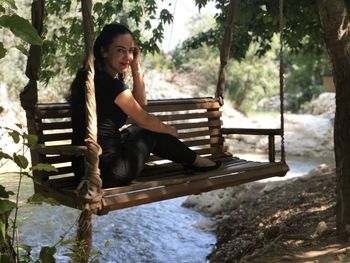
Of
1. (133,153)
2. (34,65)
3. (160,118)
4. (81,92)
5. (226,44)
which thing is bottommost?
(133,153)

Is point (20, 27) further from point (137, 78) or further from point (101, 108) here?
point (137, 78)

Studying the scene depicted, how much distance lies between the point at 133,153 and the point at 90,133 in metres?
0.47

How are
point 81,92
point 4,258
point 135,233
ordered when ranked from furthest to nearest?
1. point 135,233
2. point 81,92
3. point 4,258

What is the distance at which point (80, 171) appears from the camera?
3137 mm

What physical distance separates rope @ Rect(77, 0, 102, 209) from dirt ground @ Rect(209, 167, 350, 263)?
60.9 inches

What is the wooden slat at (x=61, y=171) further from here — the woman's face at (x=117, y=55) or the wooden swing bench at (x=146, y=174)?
the woman's face at (x=117, y=55)

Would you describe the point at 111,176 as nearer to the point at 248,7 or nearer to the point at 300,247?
the point at 300,247

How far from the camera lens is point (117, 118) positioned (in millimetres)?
3111

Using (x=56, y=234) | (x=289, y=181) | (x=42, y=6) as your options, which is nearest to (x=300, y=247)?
(x=42, y=6)

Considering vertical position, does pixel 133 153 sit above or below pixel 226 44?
below

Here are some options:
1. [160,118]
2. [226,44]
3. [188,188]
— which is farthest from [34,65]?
[226,44]

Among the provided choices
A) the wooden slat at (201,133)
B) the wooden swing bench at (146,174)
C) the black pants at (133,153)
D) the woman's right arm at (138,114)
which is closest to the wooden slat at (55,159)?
the wooden swing bench at (146,174)

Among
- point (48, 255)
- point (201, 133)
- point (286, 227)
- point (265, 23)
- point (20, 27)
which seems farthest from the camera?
point (265, 23)

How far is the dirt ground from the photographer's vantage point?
3717 millimetres
